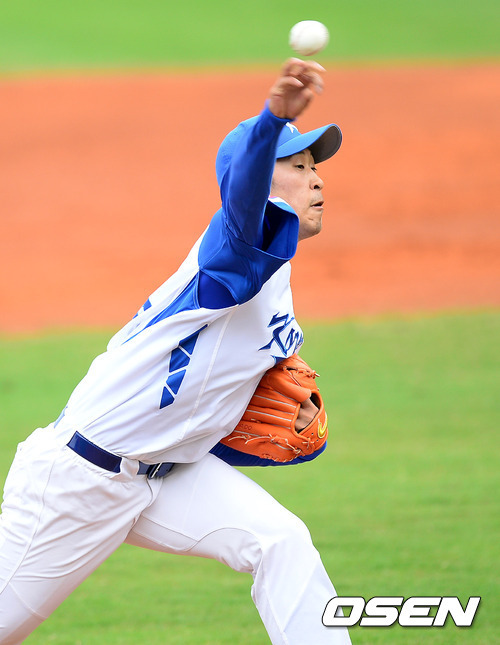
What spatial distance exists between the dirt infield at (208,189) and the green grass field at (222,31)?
74.6 inches

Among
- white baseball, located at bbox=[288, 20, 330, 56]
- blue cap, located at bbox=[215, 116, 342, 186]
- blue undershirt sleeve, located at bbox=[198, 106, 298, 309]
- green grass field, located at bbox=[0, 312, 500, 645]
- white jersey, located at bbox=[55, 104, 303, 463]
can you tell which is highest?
white baseball, located at bbox=[288, 20, 330, 56]

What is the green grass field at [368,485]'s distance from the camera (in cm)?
407

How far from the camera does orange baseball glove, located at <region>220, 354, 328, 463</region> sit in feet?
9.33

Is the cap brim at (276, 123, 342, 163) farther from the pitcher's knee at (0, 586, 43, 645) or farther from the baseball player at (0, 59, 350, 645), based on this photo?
the pitcher's knee at (0, 586, 43, 645)

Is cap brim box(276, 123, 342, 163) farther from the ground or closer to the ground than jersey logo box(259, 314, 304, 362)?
farther from the ground

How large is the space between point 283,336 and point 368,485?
3.31 metres

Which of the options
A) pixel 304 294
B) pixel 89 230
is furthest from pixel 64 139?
pixel 304 294

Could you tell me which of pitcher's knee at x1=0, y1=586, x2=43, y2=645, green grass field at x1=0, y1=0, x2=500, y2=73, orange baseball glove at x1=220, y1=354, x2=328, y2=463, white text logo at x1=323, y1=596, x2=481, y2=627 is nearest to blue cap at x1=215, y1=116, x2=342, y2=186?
orange baseball glove at x1=220, y1=354, x2=328, y2=463

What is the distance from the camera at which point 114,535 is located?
8.81ft

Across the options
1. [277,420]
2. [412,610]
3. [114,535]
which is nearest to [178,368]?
[277,420]

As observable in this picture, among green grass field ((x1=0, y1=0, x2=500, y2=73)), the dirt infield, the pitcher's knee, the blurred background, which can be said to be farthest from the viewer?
green grass field ((x1=0, y1=0, x2=500, y2=73))

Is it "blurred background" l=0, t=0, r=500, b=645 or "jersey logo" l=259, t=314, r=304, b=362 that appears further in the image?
"blurred background" l=0, t=0, r=500, b=645

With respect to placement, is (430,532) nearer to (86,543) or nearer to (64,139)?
(86,543)

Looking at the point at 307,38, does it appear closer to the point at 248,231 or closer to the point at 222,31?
the point at 248,231
